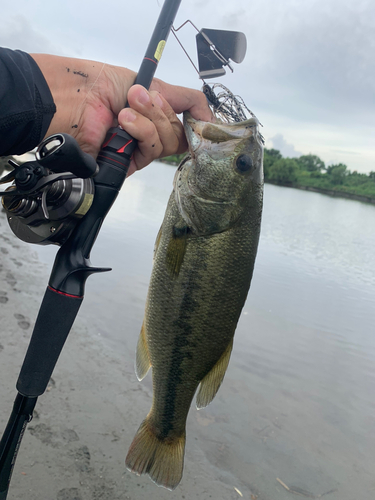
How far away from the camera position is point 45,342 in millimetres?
1681

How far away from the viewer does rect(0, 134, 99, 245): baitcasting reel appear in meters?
1.47

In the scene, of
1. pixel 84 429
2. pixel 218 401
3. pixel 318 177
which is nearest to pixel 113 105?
pixel 84 429

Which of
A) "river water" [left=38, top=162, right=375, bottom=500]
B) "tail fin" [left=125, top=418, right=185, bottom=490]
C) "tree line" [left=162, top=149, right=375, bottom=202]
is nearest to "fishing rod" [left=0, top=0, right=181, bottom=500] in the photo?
"tail fin" [left=125, top=418, right=185, bottom=490]

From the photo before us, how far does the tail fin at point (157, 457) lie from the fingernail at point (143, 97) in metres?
1.63

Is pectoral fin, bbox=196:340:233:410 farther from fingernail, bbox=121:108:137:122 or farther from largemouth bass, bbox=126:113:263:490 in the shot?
fingernail, bbox=121:108:137:122

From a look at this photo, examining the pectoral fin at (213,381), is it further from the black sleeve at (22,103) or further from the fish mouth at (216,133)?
the black sleeve at (22,103)

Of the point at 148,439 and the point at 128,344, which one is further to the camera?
the point at 128,344

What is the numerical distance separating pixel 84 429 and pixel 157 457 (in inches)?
52.4

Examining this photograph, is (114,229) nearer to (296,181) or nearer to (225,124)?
(225,124)

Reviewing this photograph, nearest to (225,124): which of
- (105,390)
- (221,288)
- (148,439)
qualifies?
(221,288)

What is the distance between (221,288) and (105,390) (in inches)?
91.4

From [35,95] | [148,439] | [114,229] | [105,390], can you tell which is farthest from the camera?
[114,229]

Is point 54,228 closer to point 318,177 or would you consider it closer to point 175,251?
point 175,251

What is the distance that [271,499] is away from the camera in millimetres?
2977
